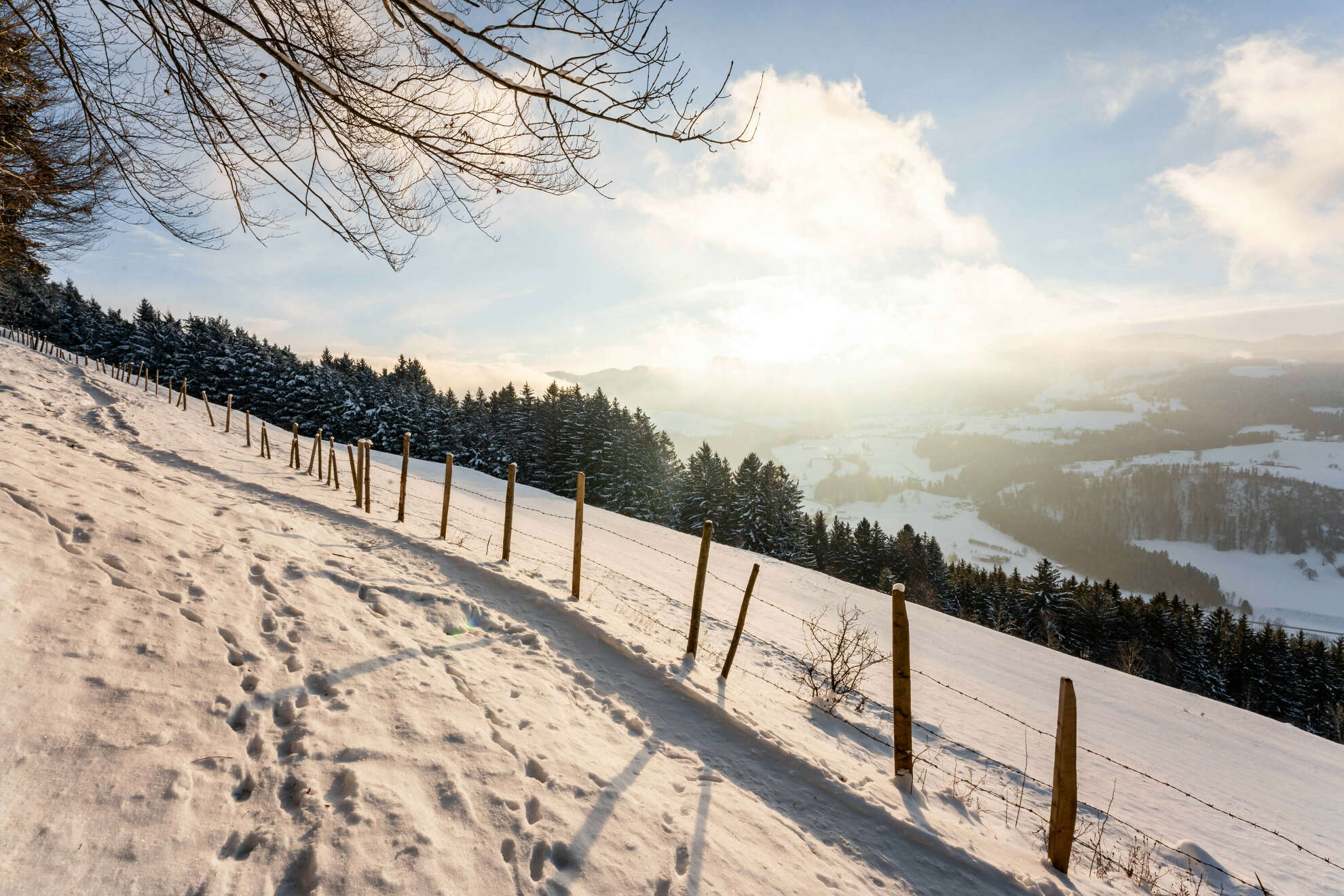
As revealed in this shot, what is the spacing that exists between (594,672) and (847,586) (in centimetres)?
1474

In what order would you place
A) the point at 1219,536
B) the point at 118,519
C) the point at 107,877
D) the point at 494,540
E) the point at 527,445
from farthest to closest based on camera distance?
1. the point at 1219,536
2. the point at 527,445
3. the point at 494,540
4. the point at 118,519
5. the point at 107,877

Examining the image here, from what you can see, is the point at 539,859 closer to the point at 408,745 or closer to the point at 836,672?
the point at 408,745

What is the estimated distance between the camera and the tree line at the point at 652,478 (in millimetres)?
40125

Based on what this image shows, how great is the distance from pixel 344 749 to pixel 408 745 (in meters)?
0.32

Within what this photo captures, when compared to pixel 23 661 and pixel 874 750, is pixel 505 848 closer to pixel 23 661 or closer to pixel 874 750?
pixel 23 661

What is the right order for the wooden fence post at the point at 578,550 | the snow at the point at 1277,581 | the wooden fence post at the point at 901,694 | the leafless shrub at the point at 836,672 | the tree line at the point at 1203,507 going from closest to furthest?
the wooden fence post at the point at 901,694
the wooden fence post at the point at 578,550
the leafless shrub at the point at 836,672
the snow at the point at 1277,581
the tree line at the point at 1203,507

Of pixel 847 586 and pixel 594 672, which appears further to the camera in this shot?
pixel 847 586

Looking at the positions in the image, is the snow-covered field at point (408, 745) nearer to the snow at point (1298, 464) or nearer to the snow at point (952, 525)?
the snow at point (952, 525)

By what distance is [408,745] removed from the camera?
3.00 meters

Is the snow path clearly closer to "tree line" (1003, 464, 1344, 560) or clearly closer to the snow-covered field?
the snow-covered field

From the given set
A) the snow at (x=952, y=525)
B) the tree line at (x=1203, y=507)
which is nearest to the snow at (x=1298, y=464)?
the tree line at (x=1203, y=507)

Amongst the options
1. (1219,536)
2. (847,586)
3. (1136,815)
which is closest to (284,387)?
(847,586)

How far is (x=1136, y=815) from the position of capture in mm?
6203

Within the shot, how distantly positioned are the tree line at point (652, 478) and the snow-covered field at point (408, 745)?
→ 1330 inches
